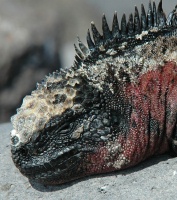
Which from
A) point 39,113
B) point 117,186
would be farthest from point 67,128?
point 117,186

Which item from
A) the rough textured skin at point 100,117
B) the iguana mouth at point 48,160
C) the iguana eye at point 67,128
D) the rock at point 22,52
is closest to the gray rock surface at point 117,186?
the rough textured skin at point 100,117

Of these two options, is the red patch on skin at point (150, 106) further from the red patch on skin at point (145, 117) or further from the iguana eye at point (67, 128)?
the iguana eye at point (67, 128)

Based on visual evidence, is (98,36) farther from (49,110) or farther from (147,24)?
(49,110)

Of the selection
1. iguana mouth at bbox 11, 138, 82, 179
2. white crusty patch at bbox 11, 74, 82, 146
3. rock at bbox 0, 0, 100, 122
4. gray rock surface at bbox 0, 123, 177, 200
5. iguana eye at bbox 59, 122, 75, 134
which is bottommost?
gray rock surface at bbox 0, 123, 177, 200

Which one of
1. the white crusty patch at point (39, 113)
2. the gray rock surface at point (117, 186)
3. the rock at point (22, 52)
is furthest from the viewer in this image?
the rock at point (22, 52)

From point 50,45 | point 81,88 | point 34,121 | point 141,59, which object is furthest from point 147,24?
point 50,45

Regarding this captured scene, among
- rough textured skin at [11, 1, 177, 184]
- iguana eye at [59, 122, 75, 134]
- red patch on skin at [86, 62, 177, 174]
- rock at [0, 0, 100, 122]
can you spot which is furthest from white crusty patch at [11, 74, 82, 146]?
rock at [0, 0, 100, 122]

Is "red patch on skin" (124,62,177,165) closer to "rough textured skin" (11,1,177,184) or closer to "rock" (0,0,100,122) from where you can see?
"rough textured skin" (11,1,177,184)
